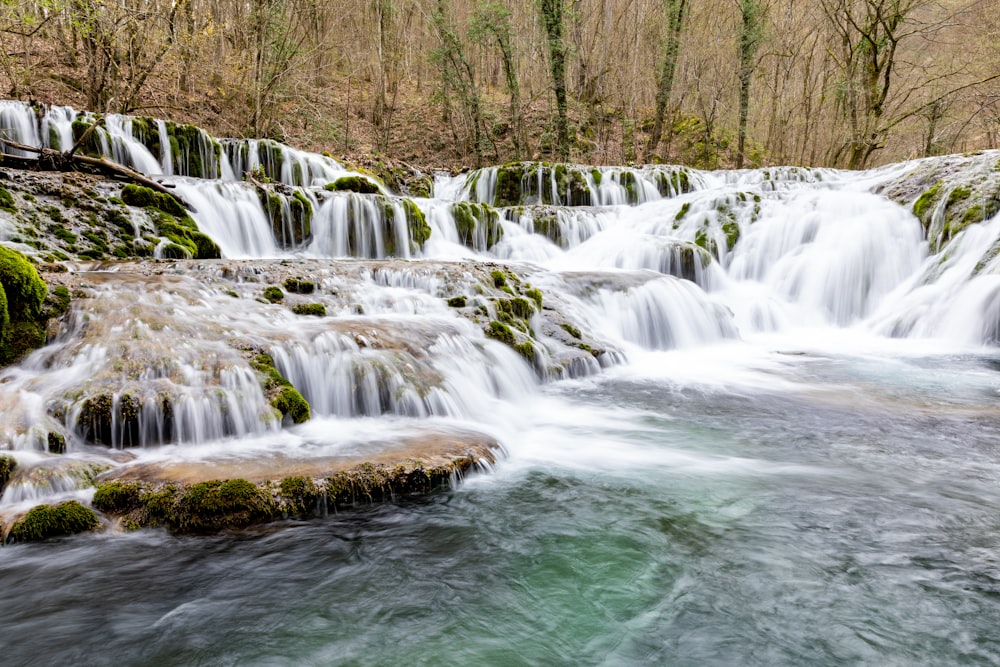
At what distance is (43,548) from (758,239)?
504 inches

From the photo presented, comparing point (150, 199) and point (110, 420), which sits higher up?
point (150, 199)

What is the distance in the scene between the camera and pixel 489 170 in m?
17.0

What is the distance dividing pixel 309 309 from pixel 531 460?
323 cm

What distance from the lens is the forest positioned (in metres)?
16.2

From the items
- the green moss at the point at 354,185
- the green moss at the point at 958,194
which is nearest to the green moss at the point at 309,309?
the green moss at the point at 354,185

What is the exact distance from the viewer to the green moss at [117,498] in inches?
128

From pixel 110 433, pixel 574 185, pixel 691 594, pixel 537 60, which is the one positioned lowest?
pixel 691 594

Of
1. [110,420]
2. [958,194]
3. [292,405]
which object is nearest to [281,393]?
[292,405]

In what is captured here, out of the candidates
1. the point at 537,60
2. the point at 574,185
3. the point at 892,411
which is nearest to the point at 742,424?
the point at 892,411

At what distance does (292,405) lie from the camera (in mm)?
4656

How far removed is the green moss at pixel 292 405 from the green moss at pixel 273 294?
1.97 meters

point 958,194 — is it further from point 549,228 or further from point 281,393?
point 281,393

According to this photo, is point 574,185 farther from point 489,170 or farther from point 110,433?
point 110,433

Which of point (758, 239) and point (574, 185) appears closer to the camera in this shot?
point (758, 239)
